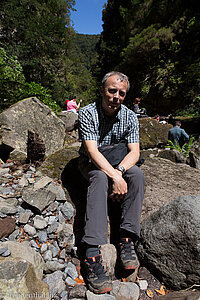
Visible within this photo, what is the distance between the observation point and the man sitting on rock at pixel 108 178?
1.53m

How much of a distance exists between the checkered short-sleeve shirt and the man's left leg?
54cm

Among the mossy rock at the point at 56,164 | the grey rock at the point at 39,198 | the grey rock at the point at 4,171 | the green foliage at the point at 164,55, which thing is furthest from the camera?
the green foliage at the point at 164,55

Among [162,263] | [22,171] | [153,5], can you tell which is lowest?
[162,263]

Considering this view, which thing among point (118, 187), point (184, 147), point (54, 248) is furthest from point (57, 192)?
point (184, 147)

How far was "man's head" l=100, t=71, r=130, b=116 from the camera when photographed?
6.41ft

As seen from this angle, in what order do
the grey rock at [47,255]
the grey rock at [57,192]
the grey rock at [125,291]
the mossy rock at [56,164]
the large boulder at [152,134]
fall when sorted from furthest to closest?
1. the large boulder at [152,134]
2. the mossy rock at [56,164]
3. the grey rock at [57,192]
4. the grey rock at [47,255]
5. the grey rock at [125,291]

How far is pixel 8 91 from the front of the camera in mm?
4047

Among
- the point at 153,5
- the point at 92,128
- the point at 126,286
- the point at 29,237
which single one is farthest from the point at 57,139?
the point at 153,5

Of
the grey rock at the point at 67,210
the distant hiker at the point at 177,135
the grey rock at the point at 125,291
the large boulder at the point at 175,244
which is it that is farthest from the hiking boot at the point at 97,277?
the distant hiker at the point at 177,135

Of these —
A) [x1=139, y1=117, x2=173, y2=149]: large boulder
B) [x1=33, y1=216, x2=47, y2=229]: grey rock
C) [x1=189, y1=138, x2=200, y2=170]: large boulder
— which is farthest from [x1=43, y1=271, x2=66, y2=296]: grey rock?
[x1=139, y1=117, x2=173, y2=149]: large boulder

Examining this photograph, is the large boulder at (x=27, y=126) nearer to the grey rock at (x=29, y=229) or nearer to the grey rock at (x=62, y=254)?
the grey rock at (x=29, y=229)

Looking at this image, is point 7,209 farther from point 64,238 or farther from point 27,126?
point 27,126

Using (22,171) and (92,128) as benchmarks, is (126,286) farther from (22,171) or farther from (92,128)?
(22,171)

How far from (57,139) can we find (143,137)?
9.01 ft
